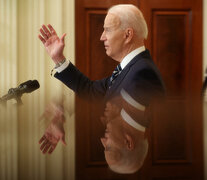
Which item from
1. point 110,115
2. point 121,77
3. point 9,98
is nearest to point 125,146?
point 110,115

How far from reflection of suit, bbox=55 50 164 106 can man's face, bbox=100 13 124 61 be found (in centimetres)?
14

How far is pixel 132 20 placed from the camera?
143 centimetres

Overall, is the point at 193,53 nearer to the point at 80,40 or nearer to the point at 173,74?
the point at 173,74

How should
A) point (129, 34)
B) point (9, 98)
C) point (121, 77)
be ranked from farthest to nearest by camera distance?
1. point (129, 34)
2. point (121, 77)
3. point (9, 98)

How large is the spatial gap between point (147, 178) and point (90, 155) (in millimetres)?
55

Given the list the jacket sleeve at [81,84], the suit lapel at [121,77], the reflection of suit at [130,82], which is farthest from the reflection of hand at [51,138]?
the jacket sleeve at [81,84]

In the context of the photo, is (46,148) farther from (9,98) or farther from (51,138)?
(9,98)

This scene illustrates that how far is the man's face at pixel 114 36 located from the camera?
4.70 ft

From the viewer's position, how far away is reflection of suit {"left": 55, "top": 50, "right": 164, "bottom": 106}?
91 cm

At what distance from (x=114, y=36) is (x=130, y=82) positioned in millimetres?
496

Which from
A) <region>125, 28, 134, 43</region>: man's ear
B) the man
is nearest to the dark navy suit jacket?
the man

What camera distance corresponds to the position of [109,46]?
1.46m

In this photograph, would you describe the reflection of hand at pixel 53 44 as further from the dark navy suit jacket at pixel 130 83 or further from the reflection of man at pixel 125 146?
the reflection of man at pixel 125 146

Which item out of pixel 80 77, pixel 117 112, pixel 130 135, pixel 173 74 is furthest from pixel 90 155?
pixel 173 74
